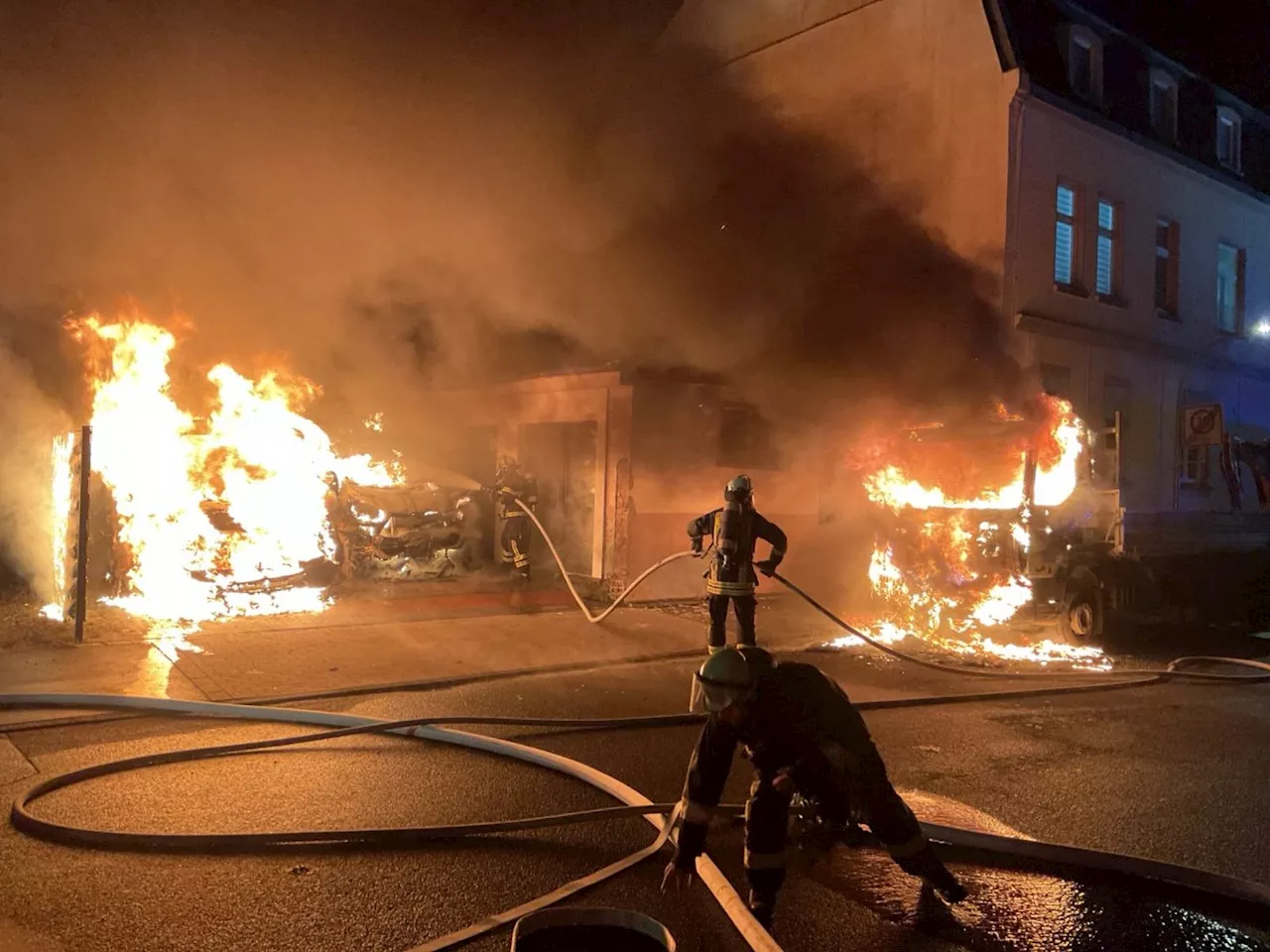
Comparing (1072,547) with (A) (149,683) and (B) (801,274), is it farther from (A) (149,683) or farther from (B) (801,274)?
(A) (149,683)

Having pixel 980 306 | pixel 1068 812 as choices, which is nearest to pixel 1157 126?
pixel 980 306

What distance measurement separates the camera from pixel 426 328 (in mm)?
14117

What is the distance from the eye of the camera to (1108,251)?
1398cm

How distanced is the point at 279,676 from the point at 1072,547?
7.39 m

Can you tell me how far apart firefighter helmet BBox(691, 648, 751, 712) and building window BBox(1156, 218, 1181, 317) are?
14.4 metres

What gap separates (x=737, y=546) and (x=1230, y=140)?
47.4 ft

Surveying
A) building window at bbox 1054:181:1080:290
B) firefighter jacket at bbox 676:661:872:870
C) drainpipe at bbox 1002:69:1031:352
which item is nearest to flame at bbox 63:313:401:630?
firefighter jacket at bbox 676:661:872:870

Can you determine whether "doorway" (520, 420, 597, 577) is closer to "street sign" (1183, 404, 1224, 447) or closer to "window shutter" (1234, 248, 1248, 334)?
"street sign" (1183, 404, 1224, 447)

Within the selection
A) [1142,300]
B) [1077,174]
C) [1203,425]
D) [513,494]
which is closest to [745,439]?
[513,494]

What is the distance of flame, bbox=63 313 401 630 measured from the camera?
32.6 feet

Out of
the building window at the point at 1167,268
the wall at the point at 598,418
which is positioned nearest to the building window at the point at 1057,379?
the building window at the point at 1167,268

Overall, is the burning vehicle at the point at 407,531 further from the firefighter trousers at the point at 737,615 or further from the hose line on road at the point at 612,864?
the hose line on road at the point at 612,864

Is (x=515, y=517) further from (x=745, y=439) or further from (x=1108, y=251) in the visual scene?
(x=1108, y=251)

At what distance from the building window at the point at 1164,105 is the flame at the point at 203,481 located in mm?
13541
